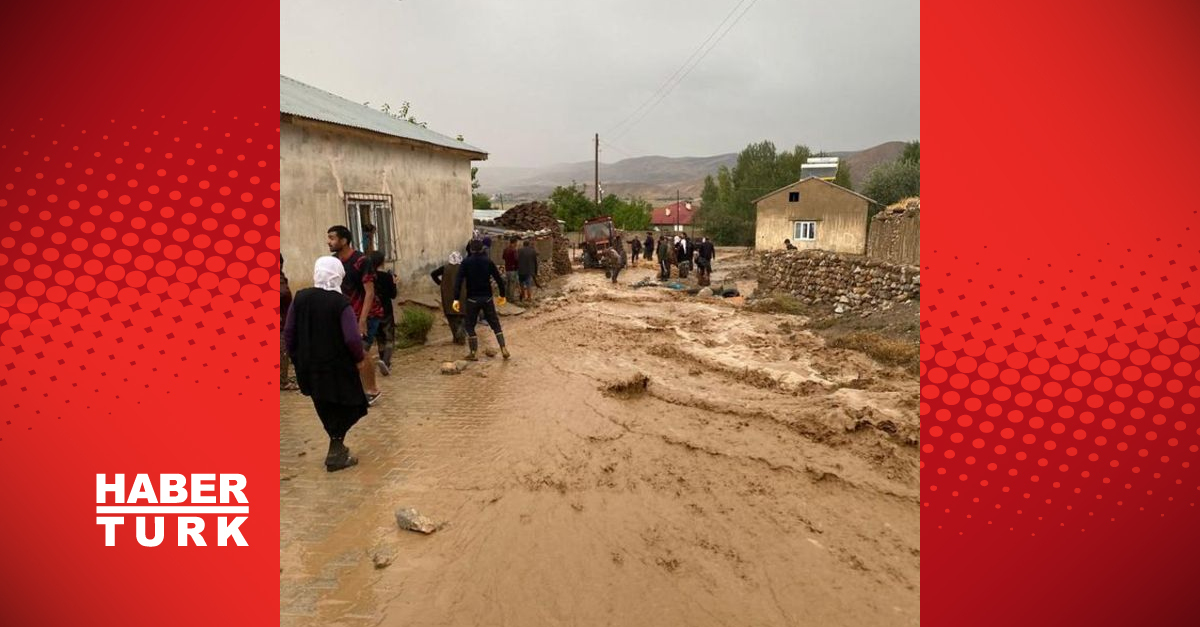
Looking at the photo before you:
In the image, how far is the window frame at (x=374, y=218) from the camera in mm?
9281

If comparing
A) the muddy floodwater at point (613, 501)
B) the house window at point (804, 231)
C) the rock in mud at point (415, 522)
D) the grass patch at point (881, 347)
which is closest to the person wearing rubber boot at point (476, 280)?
the muddy floodwater at point (613, 501)

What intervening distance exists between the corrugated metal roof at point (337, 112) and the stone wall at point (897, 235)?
28.5ft

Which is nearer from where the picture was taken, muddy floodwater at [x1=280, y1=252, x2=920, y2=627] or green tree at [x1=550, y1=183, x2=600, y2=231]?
muddy floodwater at [x1=280, y1=252, x2=920, y2=627]

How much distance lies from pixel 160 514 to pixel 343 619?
1148 millimetres

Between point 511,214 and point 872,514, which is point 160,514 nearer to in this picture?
point 872,514

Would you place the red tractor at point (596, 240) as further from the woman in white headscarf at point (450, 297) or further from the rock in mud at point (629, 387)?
the rock in mud at point (629, 387)

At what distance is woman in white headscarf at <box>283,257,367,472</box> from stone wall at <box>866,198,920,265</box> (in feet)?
30.9

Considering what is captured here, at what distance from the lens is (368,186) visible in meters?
9.67

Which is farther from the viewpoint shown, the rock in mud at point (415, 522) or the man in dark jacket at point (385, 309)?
the man in dark jacket at point (385, 309)

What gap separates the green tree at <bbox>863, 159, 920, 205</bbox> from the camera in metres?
33.2

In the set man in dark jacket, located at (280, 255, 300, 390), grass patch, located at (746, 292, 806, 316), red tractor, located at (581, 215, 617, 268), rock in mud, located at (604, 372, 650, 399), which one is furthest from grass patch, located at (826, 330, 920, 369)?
red tractor, located at (581, 215, 617, 268)

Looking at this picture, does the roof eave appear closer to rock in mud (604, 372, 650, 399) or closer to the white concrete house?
the white concrete house

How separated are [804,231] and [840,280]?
55.7 feet

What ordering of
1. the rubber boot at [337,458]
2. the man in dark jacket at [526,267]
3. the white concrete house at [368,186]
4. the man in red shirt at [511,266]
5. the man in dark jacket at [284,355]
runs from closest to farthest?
the rubber boot at [337,458] → the man in dark jacket at [284,355] → the white concrete house at [368,186] → the man in red shirt at [511,266] → the man in dark jacket at [526,267]
